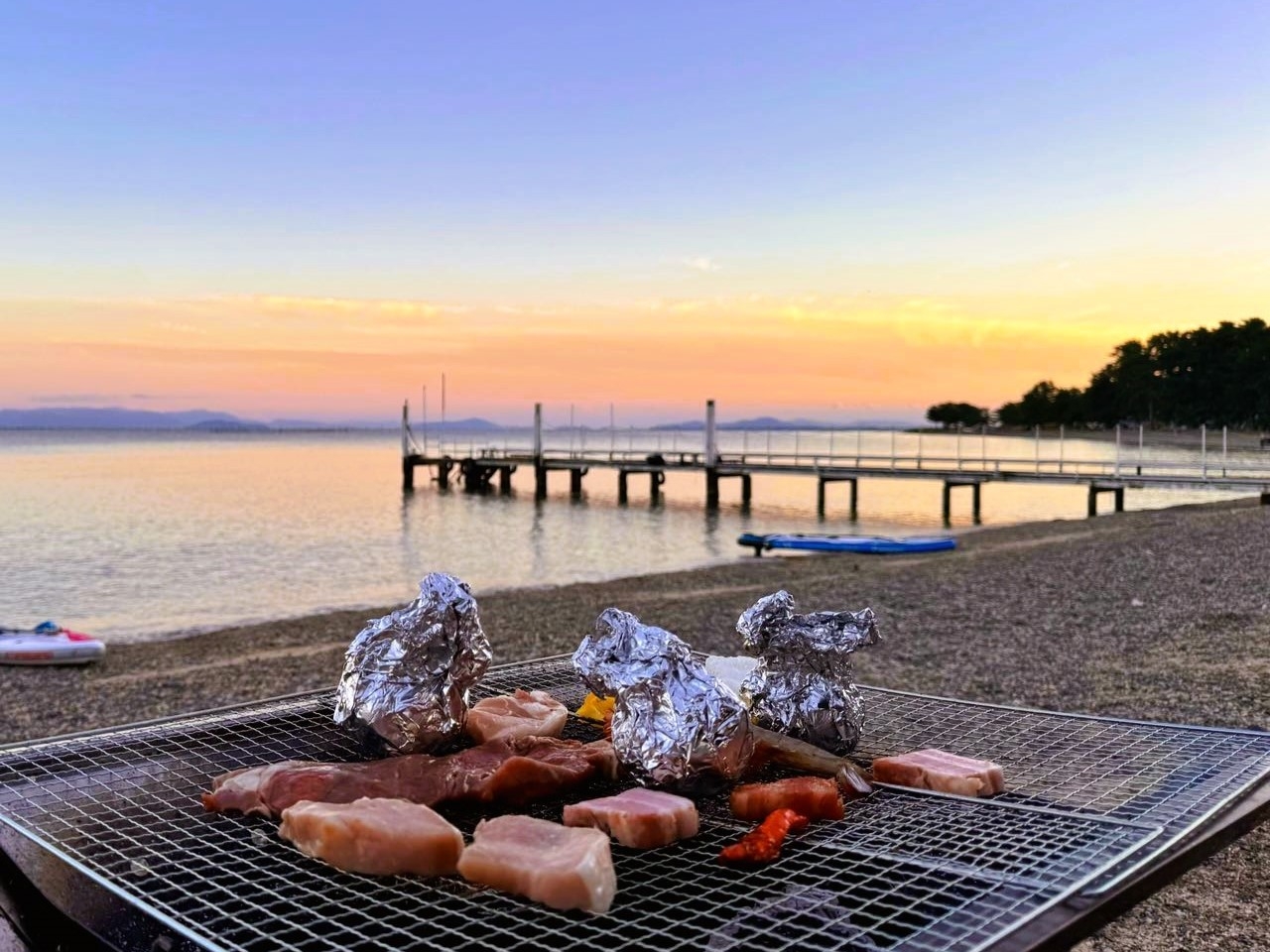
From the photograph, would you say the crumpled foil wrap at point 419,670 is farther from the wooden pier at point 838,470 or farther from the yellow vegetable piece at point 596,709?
the wooden pier at point 838,470

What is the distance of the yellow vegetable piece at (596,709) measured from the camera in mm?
3432

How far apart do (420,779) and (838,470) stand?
41.6 metres

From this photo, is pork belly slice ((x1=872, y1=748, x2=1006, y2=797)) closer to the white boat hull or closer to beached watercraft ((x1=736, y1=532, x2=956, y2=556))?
the white boat hull

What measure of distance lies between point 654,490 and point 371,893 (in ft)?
165

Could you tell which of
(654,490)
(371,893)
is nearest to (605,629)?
(371,893)

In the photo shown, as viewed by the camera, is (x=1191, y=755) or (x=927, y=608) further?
(x=927, y=608)

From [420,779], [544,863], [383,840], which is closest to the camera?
[544,863]

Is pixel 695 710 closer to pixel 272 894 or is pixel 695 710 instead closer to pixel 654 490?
pixel 272 894

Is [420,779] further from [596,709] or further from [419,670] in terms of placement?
[596,709]

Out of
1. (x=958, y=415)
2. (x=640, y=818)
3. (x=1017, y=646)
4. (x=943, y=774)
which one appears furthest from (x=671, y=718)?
(x=958, y=415)

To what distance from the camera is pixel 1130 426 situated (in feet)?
397

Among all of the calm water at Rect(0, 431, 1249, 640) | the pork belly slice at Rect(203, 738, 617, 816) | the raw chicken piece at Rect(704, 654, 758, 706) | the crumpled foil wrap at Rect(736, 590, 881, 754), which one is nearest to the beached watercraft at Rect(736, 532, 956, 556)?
the calm water at Rect(0, 431, 1249, 640)

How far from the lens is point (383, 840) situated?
215cm

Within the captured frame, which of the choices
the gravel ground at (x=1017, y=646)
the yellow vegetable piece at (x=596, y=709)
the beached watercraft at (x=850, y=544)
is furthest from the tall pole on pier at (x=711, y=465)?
the yellow vegetable piece at (x=596, y=709)
